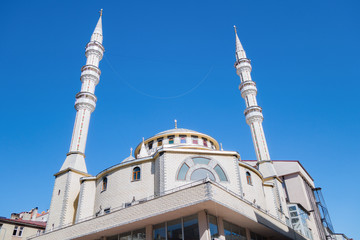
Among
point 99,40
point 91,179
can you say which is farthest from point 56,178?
point 99,40

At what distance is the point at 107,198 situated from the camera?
25781mm

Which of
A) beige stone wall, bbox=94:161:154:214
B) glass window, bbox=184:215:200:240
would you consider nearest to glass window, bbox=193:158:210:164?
beige stone wall, bbox=94:161:154:214

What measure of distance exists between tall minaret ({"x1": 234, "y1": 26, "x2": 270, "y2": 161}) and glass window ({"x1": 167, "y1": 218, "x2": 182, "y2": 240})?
20360mm

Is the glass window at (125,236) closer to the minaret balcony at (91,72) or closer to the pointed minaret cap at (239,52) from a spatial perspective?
the minaret balcony at (91,72)

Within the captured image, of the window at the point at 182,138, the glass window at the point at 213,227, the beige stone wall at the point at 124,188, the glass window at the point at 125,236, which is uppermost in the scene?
the window at the point at 182,138

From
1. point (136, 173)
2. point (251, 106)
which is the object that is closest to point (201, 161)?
point (136, 173)

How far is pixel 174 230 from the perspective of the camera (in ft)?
60.1

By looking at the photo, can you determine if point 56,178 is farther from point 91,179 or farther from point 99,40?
point 99,40

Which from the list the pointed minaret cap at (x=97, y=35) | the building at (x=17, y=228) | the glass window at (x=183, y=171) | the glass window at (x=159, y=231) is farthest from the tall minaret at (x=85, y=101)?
the glass window at (x=159, y=231)

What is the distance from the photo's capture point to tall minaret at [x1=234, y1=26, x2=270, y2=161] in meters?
37.6

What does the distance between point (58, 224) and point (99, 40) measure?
26063mm

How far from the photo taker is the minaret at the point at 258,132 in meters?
30.9

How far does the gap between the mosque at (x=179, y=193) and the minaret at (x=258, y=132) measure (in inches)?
4.9

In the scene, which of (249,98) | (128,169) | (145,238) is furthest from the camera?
(249,98)
